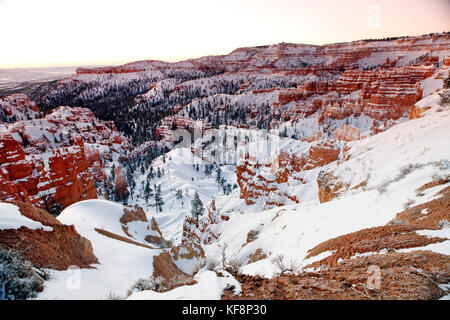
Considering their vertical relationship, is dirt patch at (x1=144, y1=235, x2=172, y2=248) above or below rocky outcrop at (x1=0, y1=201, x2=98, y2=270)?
below

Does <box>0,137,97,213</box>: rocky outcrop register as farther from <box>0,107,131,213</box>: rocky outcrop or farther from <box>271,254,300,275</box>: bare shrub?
<box>271,254,300,275</box>: bare shrub

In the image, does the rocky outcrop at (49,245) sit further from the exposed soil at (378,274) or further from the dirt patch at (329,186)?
the dirt patch at (329,186)

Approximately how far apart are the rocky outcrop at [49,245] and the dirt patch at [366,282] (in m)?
4.43

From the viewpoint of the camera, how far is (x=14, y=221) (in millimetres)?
5965

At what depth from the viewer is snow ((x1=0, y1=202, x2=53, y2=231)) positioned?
5.65 m

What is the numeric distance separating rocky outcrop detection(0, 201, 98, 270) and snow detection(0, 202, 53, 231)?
0.11 m

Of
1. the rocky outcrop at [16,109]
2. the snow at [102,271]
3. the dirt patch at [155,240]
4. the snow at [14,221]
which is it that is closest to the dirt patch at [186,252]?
the snow at [102,271]

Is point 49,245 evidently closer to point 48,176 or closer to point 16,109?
point 48,176

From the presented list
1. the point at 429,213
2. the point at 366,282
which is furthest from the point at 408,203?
Answer: the point at 366,282

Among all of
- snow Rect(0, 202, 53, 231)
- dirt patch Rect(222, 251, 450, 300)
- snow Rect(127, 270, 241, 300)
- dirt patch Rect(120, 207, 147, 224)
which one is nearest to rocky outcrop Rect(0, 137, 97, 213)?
dirt patch Rect(120, 207, 147, 224)

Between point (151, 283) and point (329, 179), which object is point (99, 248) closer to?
point (151, 283)

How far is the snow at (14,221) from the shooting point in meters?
5.65

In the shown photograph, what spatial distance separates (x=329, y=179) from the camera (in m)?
14.0

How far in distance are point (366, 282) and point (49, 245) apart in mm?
7251
